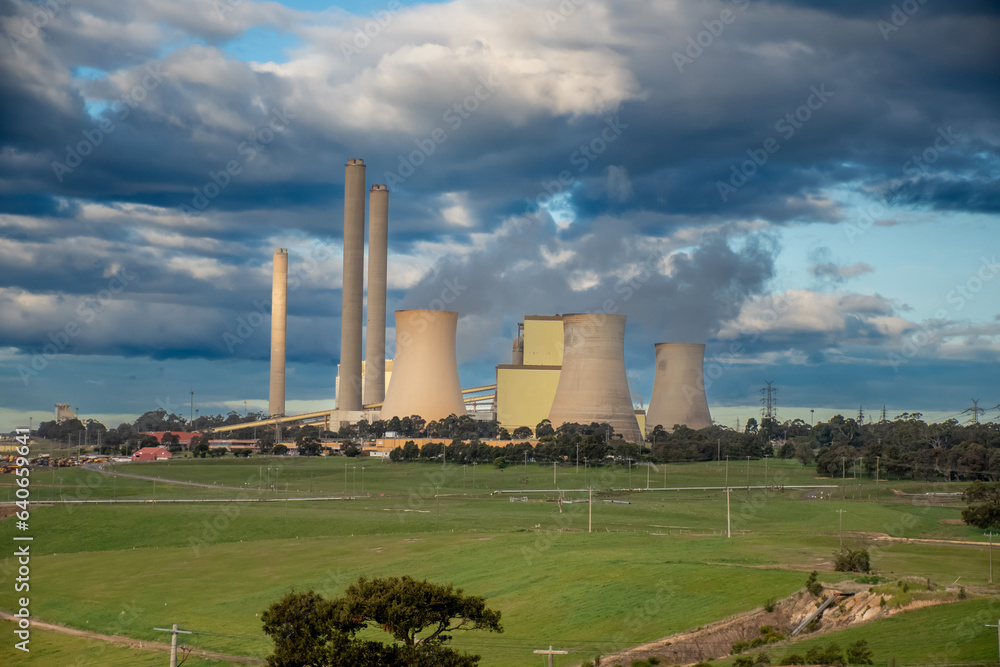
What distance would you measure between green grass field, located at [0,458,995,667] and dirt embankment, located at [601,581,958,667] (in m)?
0.86

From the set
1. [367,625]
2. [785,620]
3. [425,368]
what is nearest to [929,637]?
[785,620]

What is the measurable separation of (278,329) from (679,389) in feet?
170

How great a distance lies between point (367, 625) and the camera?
1622cm

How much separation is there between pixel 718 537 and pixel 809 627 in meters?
15.0

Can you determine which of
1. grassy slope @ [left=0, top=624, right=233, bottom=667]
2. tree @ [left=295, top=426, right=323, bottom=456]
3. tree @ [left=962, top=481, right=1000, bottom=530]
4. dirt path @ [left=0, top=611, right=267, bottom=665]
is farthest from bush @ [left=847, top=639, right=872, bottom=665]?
tree @ [left=295, top=426, right=323, bottom=456]

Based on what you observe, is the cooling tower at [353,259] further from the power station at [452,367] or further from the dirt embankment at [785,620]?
the dirt embankment at [785,620]

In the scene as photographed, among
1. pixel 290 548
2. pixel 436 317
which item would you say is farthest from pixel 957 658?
pixel 436 317

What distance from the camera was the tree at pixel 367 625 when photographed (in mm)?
15992

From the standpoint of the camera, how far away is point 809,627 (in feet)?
71.8

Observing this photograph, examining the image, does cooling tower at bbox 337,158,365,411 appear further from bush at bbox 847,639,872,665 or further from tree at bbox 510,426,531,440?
bush at bbox 847,639,872,665

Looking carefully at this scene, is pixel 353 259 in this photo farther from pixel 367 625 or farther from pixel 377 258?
pixel 367 625

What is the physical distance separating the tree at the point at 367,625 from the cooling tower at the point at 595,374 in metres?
63.0

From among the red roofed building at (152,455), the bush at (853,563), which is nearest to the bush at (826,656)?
the bush at (853,563)

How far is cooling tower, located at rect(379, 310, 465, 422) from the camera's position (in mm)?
78750
